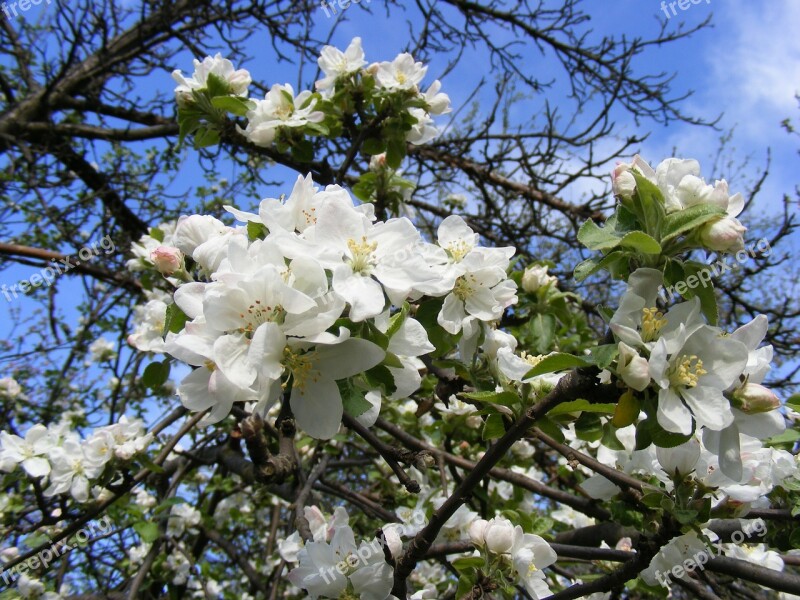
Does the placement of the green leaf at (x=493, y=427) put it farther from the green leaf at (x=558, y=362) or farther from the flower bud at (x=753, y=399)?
the flower bud at (x=753, y=399)

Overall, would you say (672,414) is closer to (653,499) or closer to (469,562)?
(653,499)

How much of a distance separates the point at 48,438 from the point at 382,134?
6.73 ft

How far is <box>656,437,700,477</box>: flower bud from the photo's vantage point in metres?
1.27

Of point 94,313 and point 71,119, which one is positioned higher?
point 71,119

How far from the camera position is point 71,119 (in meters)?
5.47

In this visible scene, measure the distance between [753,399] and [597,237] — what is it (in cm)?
40

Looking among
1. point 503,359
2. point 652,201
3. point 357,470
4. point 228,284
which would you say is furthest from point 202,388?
point 357,470

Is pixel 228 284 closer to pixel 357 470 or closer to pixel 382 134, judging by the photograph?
pixel 382 134

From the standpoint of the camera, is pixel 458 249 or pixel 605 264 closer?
pixel 605 264

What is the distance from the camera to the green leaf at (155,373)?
1.96 metres

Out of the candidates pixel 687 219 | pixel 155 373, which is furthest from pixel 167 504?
pixel 687 219

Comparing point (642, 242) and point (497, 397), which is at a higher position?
point (642, 242)

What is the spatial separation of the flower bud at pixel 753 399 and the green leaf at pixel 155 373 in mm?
1748

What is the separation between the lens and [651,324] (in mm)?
966
